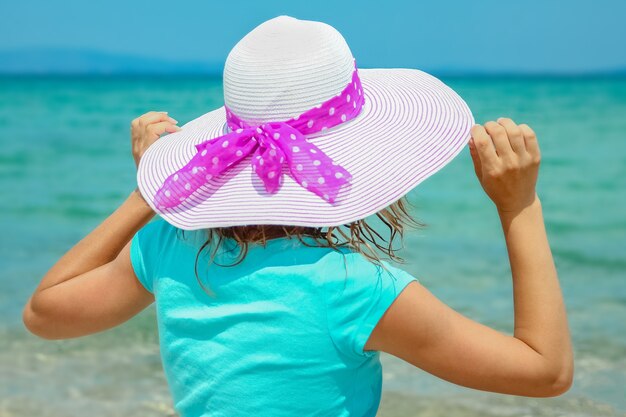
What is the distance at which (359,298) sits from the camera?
1261 mm

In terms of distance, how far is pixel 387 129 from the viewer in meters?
1.43

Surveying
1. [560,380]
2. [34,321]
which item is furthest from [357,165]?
[34,321]

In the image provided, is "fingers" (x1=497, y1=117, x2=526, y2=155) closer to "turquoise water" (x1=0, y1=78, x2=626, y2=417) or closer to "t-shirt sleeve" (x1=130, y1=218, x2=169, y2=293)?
"t-shirt sleeve" (x1=130, y1=218, x2=169, y2=293)

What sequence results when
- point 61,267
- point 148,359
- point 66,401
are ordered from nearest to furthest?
point 61,267 → point 66,401 → point 148,359

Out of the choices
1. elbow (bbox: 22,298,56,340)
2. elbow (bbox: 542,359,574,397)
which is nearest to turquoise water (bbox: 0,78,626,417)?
Answer: elbow (bbox: 22,298,56,340)

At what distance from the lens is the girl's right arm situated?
1264 millimetres

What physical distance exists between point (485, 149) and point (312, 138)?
10.6 inches

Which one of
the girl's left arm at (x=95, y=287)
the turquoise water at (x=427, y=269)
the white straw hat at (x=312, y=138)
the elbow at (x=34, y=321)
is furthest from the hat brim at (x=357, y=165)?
the turquoise water at (x=427, y=269)

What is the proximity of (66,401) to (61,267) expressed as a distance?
1747 millimetres

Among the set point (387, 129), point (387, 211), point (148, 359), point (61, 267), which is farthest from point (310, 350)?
point (148, 359)

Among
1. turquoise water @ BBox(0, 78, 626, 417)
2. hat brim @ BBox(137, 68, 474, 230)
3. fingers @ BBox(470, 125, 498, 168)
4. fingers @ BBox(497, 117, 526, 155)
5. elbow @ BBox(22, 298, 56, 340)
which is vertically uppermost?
fingers @ BBox(497, 117, 526, 155)

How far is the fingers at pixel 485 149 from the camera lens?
1.34 meters

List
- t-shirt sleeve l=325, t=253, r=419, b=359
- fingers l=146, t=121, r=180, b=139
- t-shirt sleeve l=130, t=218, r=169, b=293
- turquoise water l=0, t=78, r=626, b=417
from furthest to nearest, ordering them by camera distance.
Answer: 1. turquoise water l=0, t=78, r=626, b=417
2. fingers l=146, t=121, r=180, b=139
3. t-shirt sleeve l=130, t=218, r=169, b=293
4. t-shirt sleeve l=325, t=253, r=419, b=359

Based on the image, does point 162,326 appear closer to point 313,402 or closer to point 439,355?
point 313,402
